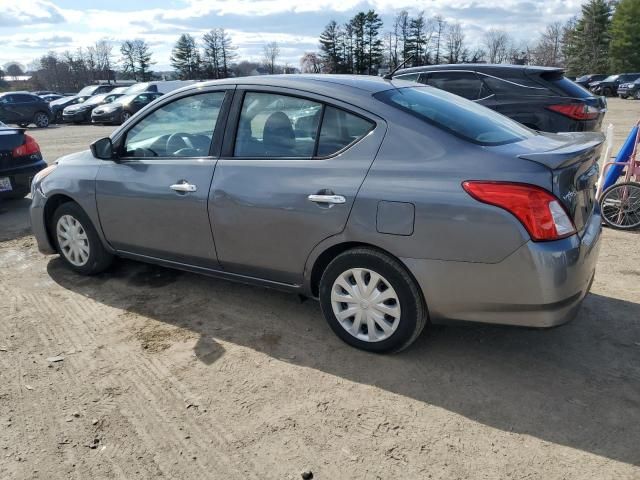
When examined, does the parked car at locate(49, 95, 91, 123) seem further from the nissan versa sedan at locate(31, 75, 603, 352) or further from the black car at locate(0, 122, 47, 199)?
the nissan versa sedan at locate(31, 75, 603, 352)

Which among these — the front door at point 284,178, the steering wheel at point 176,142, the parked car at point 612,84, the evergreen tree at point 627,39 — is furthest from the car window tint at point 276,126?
the evergreen tree at point 627,39

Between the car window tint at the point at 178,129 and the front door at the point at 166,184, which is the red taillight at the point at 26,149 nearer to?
the front door at the point at 166,184

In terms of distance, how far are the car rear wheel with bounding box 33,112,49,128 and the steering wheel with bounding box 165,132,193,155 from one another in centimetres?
2363

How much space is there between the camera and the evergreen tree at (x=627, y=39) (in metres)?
61.3

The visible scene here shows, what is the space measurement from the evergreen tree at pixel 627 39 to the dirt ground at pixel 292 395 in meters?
68.6

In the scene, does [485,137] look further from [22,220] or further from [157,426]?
[22,220]

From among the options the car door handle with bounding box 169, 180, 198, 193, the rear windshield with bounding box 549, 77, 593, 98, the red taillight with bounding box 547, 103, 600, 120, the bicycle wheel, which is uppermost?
the rear windshield with bounding box 549, 77, 593, 98

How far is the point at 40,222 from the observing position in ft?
16.1

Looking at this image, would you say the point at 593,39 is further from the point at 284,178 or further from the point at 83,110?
the point at 284,178

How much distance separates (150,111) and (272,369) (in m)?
2.21

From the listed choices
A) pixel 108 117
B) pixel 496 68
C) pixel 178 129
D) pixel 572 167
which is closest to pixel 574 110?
pixel 496 68

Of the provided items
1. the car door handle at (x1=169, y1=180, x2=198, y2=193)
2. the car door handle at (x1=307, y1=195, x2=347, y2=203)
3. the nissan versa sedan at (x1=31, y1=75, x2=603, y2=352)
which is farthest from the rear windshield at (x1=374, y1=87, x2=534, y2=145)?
the car door handle at (x1=169, y1=180, x2=198, y2=193)

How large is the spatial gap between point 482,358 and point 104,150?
320 cm

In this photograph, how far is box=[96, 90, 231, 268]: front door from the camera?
387cm
